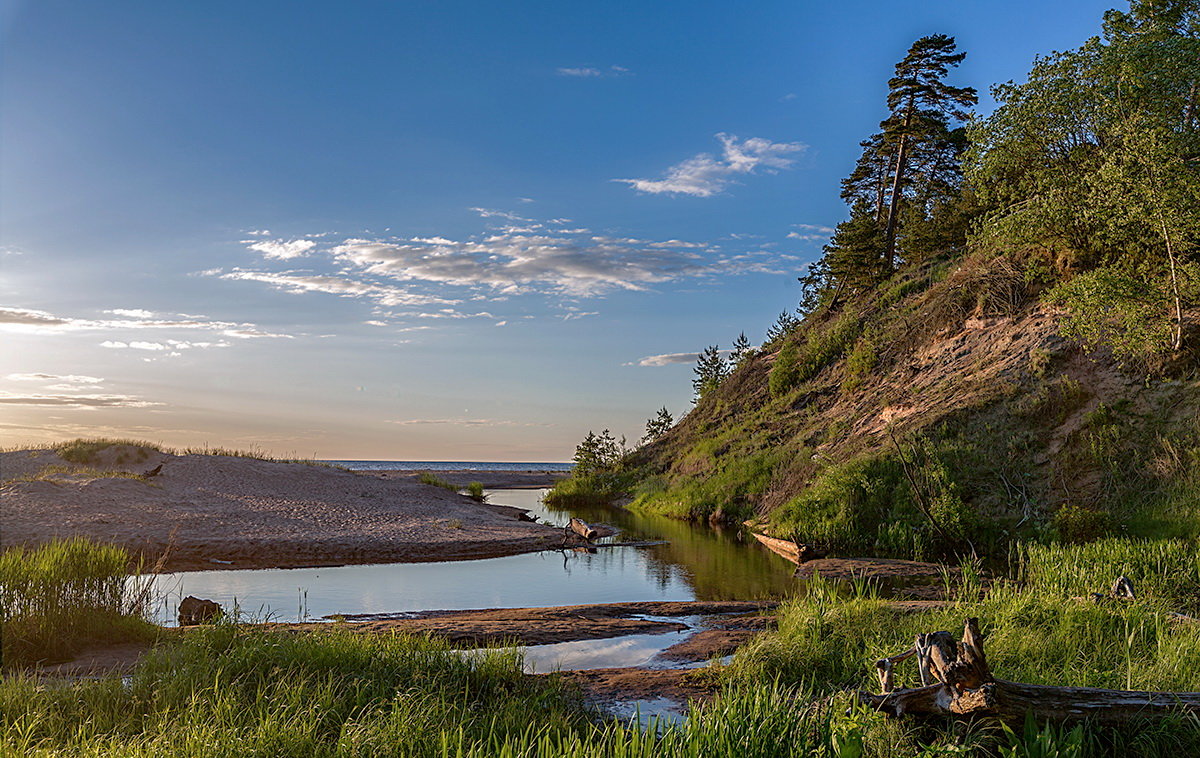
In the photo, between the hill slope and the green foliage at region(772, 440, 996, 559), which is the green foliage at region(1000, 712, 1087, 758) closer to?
the hill slope

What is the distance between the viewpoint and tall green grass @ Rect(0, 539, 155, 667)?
1064 centimetres

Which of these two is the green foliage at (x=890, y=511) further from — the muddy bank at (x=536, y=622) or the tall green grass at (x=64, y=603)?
the tall green grass at (x=64, y=603)

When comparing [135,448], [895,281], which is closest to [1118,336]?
[895,281]

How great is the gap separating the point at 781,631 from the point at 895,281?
109ft

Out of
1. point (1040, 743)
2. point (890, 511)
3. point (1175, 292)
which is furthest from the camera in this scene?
point (890, 511)

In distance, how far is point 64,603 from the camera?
11102 millimetres

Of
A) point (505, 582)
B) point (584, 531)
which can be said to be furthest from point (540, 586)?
point (584, 531)

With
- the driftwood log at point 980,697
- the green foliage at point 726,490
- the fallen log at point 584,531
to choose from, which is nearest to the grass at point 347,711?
the driftwood log at point 980,697

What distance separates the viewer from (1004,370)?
2597cm

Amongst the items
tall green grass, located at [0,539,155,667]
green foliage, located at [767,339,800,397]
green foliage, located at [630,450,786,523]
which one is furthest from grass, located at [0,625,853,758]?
green foliage, located at [767,339,800,397]

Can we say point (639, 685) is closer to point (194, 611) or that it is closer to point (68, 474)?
point (194, 611)

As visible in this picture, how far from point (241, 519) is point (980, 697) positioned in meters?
24.0

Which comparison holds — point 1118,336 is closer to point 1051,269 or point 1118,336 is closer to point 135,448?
point 1051,269

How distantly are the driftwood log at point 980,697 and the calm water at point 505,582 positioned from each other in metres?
10.2
